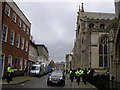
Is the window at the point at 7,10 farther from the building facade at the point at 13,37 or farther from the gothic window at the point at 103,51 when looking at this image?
the gothic window at the point at 103,51

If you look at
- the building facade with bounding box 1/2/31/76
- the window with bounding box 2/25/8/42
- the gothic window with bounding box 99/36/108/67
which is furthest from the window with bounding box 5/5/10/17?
the gothic window with bounding box 99/36/108/67

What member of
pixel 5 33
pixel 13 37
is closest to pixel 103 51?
pixel 13 37

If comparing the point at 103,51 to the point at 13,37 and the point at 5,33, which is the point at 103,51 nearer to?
the point at 13,37

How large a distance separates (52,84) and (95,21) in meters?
30.8

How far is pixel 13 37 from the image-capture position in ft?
84.4

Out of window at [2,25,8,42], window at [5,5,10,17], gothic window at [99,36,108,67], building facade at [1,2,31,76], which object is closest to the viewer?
window at [2,25,8,42]

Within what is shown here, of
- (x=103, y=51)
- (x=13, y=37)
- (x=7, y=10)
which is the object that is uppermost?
(x=7, y=10)

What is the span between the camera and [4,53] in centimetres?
2205

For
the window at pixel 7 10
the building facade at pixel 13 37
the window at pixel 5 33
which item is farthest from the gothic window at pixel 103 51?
the window at pixel 5 33

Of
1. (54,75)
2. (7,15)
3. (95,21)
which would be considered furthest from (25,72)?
(95,21)

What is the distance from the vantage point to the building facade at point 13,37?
22250 mm

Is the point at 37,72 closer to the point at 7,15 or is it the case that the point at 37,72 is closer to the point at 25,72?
the point at 25,72

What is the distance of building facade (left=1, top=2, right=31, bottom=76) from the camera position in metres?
22.2

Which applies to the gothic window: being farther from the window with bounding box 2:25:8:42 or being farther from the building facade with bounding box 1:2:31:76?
the window with bounding box 2:25:8:42
